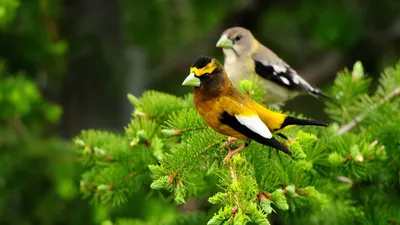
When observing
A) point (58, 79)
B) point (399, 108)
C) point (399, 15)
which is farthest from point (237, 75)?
point (399, 15)

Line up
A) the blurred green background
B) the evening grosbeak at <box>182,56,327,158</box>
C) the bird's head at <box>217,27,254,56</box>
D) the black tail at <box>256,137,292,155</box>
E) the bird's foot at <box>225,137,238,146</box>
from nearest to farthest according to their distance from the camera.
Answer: the black tail at <box>256,137,292,155</box> → the evening grosbeak at <box>182,56,327,158</box> → the bird's foot at <box>225,137,238,146</box> → the bird's head at <box>217,27,254,56</box> → the blurred green background

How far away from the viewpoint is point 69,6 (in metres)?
7.45

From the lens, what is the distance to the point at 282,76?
15.6 ft

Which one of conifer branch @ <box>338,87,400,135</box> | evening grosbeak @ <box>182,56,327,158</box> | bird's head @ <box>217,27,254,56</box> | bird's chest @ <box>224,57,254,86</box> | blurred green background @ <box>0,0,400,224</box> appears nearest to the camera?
evening grosbeak @ <box>182,56,327,158</box>

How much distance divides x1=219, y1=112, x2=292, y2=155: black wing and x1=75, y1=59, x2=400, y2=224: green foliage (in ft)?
0.35

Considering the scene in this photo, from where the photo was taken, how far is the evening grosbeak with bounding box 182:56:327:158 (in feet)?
9.06

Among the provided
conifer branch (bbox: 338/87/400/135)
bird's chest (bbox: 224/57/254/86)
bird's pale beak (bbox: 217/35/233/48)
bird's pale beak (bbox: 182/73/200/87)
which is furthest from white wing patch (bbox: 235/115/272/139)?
bird's pale beak (bbox: 217/35/233/48)

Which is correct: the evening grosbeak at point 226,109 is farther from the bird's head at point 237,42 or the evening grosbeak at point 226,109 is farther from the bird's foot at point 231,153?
the bird's head at point 237,42

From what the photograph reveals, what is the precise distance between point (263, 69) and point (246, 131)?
2.13 m

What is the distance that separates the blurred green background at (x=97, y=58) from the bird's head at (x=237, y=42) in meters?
1.51

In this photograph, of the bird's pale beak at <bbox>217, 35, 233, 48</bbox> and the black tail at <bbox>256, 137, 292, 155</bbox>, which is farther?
the bird's pale beak at <bbox>217, 35, 233, 48</bbox>

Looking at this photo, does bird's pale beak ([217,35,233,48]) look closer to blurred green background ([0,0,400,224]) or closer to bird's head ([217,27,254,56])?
bird's head ([217,27,254,56])

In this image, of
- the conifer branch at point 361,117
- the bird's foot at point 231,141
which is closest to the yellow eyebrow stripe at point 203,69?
the bird's foot at point 231,141

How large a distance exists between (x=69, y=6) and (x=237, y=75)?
11.3 ft
